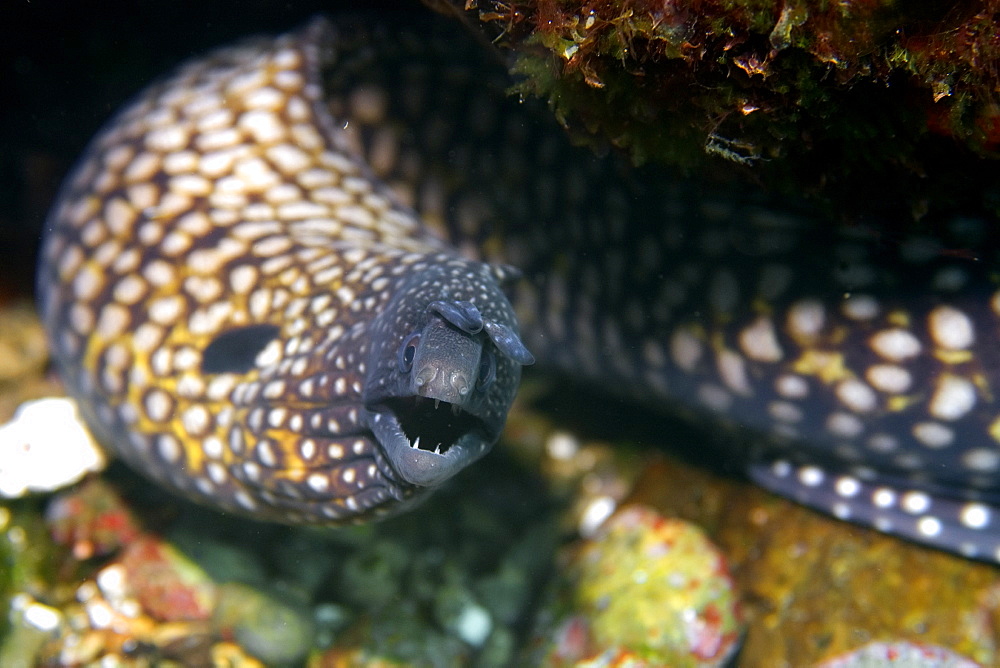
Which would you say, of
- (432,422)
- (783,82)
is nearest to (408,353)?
(432,422)

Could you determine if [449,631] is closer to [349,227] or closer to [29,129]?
[349,227]

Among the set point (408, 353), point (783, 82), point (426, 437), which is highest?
point (783, 82)

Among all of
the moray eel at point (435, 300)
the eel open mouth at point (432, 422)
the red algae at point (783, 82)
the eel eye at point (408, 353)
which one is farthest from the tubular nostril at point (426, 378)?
the red algae at point (783, 82)

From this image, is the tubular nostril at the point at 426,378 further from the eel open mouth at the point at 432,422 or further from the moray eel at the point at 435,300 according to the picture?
the eel open mouth at the point at 432,422

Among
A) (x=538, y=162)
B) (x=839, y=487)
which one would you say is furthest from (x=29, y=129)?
(x=839, y=487)

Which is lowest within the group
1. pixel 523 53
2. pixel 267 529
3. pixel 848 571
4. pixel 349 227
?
pixel 267 529

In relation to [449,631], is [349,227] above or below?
above

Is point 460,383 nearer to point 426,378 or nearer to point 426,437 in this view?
point 426,378

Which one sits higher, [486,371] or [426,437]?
[486,371]
